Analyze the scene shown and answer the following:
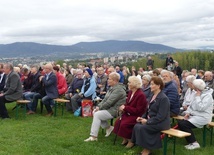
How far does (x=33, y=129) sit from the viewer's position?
24.2ft

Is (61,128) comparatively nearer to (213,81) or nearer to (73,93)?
(73,93)

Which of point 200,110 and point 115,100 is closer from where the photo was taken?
point 200,110

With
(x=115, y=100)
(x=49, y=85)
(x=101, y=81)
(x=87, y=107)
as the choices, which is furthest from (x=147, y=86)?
(x=101, y=81)

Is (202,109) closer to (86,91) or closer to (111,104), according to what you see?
(111,104)

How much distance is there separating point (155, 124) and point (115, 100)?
1488 millimetres

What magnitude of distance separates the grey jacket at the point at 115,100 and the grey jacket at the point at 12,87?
3196mm

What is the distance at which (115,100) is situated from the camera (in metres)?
6.52

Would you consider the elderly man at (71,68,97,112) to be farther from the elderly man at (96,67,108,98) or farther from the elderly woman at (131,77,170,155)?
the elderly woman at (131,77,170,155)

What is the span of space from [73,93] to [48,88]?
1.08 m

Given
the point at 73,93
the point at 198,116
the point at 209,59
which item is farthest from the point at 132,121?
the point at 209,59

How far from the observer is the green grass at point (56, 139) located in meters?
5.66

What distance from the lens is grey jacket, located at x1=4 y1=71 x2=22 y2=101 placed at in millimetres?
8484

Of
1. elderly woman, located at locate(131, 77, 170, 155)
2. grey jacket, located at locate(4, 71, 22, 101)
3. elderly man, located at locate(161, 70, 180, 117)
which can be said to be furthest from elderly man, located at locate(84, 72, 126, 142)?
grey jacket, located at locate(4, 71, 22, 101)

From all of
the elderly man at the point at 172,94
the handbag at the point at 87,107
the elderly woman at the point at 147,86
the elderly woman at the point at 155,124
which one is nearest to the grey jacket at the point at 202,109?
the elderly man at the point at 172,94
